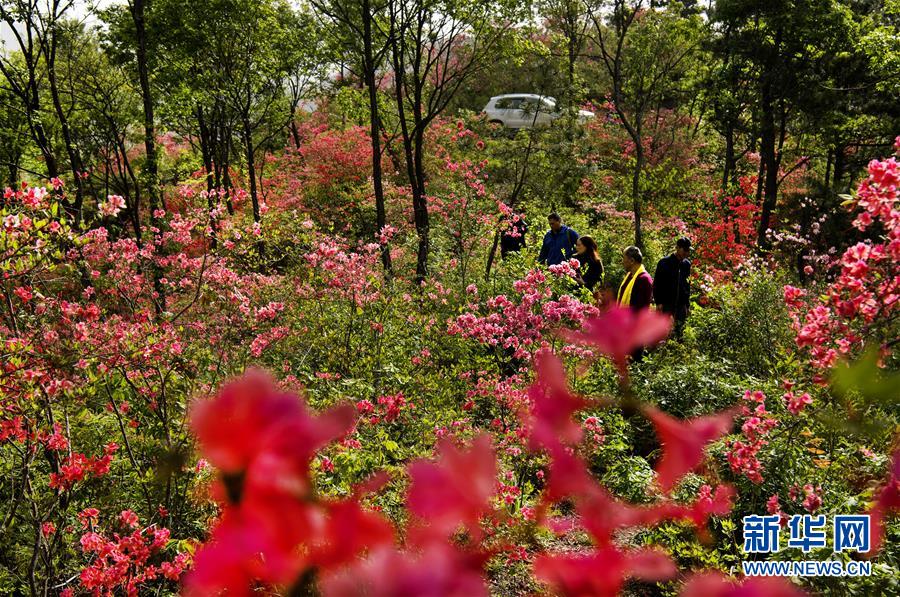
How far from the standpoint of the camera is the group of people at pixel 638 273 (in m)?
5.72

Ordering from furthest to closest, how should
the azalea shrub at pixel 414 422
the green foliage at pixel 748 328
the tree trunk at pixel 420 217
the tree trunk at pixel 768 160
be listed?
the tree trunk at pixel 768 160 → the tree trunk at pixel 420 217 → the green foliage at pixel 748 328 → the azalea shrub at pixel 414 422

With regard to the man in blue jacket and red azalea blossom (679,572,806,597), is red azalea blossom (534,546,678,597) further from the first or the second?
the man in blue jacket

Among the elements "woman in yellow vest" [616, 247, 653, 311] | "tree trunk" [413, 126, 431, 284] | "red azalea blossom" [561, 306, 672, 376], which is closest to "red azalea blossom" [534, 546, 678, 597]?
"red azalea blossom" [561, 306, 672, 376]

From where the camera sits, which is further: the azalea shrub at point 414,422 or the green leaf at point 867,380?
the green leaf at point 867,380

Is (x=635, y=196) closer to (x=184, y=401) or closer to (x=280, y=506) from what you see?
(x=184, y=401)

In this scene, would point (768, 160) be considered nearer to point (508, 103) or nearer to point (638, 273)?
point (638, 273)

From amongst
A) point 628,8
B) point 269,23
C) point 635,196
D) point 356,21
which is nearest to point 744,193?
point 635,196

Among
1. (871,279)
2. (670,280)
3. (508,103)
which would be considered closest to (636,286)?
(670,280)

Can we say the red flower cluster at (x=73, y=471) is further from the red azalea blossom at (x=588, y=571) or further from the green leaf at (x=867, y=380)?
the green leaf at (x=867, y=380)

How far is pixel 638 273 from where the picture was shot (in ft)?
18.8

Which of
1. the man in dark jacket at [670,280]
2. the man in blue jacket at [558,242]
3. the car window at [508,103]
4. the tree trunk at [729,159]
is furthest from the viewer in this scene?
the car window at [508,103]

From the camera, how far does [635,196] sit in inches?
430

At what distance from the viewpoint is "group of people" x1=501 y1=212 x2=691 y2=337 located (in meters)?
5.72

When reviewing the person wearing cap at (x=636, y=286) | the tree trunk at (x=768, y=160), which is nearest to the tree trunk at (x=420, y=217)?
the person wearing cap at (x=636, y=286)
